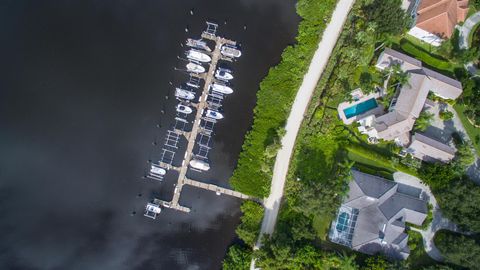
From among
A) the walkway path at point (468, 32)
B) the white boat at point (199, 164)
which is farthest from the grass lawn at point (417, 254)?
the white boat at point (199, 164)

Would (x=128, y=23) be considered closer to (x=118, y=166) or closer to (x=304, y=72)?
(x=118, y=166)

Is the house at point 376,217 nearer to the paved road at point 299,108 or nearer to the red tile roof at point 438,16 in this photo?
the paved road at point 299,108

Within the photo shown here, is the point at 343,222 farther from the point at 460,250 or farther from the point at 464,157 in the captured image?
the point at 464,157

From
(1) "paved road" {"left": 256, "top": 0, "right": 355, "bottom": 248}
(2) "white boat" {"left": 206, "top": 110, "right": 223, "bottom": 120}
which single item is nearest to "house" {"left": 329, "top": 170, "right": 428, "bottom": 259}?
(1) "paved road" {"left": 256, "top": 0, "right": 355, "bottom": 248}

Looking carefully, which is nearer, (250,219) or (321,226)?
(321,226)

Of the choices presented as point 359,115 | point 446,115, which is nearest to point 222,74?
point 359,115

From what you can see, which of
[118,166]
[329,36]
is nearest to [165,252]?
[118,166]
